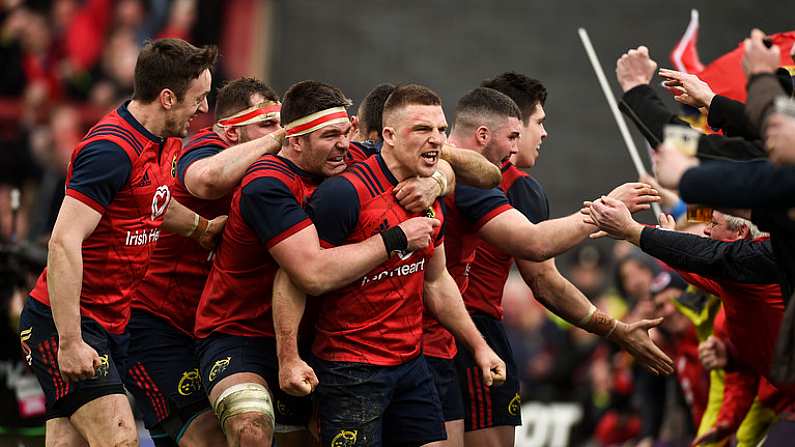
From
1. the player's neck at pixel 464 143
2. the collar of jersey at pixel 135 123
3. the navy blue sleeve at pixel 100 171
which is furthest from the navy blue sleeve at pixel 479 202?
the navy blue sleeve at pixel 100 171

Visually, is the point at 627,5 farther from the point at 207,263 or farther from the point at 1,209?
the point at 207,263

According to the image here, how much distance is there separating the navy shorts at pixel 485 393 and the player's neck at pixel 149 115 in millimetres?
2122

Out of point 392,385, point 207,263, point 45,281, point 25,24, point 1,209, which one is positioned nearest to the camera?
point 392,385

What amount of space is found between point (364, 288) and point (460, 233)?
1067 mm

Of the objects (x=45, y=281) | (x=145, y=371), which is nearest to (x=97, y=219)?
(x=45, y=281)

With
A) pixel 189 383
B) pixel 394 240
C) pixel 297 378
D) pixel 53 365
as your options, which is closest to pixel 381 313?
pixel 394 240

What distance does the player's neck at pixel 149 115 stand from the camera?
6445 millimetres

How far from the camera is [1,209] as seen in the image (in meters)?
14.5

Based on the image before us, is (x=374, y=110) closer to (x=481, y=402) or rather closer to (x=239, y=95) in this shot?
(x=239, y=95)

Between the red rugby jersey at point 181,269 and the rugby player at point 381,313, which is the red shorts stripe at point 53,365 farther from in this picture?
the rugby player at point 381,313

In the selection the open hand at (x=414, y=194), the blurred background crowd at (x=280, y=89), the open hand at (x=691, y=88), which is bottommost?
the blurred background crowd at (x=280, y=89)

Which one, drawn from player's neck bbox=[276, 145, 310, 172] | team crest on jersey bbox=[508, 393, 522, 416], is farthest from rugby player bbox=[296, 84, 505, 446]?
team crest on jersey bbox=[508, 393, 522, 416]

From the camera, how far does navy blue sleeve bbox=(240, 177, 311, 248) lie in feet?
19.5

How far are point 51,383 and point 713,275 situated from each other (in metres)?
3.37
